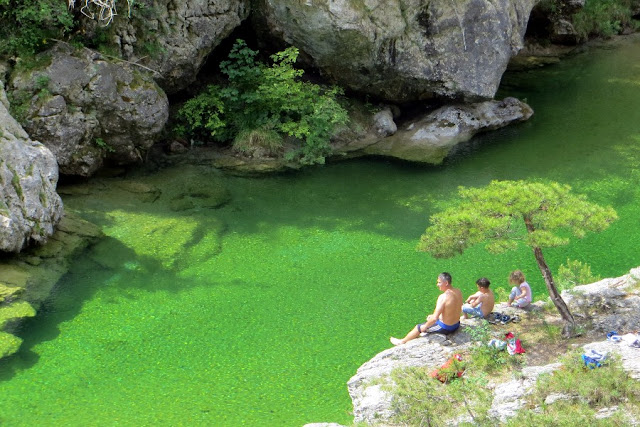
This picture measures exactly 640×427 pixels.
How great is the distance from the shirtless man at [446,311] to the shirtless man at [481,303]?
0.37m

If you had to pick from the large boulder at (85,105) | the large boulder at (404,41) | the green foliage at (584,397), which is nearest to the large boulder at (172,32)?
the large boulder at (85,105)

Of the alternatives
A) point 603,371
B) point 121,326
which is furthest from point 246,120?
point 603,371

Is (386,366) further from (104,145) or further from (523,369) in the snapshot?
(104,145)

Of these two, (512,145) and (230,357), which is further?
(512,145)

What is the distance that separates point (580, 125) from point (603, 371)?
10.0 meters

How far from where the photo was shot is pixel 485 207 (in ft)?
25.5

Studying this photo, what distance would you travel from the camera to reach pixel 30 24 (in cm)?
1238

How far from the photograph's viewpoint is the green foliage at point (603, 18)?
826 inches

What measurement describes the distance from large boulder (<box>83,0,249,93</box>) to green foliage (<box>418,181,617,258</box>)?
7631mm

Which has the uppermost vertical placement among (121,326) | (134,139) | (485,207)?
(485,207)

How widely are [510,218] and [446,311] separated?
1225 millimetres

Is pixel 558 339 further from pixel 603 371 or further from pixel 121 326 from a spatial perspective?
pixel 121 326

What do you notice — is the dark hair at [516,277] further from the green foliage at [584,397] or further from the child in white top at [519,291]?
the green foliage at [584,397]

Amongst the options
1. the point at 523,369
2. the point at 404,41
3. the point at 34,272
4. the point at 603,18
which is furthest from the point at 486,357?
the point at 603,18
